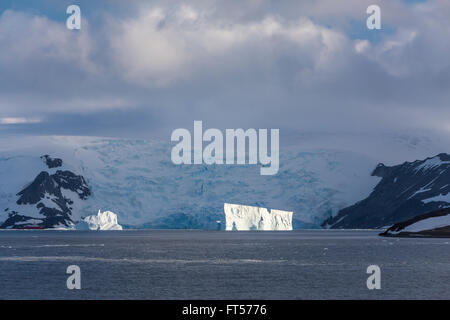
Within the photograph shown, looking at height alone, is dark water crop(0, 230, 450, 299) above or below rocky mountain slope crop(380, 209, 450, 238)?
below

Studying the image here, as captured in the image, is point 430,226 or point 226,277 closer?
point 226,277

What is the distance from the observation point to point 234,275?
76688 millimetres

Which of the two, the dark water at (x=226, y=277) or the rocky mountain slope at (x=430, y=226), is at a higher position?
the rocky mountain slope at (x=430, y=226)

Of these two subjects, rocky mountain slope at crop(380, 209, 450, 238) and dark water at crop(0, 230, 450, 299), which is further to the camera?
rocky mountain slope at crop(380, 209, 450, 238)

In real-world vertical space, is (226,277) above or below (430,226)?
below

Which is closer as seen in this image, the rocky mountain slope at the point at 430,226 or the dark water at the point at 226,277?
the dark water at the point at 226,277
